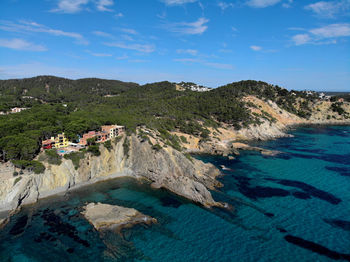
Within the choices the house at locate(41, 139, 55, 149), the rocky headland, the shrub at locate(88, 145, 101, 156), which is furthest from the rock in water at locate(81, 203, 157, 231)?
the house at locate(41, 139, 55, 149)

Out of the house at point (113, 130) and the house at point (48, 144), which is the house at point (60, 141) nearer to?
the house at point (48, 144)

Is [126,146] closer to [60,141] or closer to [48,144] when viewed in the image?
[60,141]

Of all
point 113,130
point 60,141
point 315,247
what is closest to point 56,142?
point 60,141

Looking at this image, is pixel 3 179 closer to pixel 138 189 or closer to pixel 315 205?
pixel 138 189

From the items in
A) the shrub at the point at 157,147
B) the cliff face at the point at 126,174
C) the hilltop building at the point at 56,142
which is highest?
the hilltop building at the point at 56,142

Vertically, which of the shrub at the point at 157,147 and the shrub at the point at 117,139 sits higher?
the shrub at the point at 117,139

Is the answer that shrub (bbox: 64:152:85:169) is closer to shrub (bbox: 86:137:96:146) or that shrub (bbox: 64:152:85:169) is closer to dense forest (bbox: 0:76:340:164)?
shrub (bbox: 86:137:96:146)

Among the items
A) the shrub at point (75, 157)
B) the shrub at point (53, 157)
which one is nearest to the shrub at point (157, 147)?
the shrub at point (75, 157)
